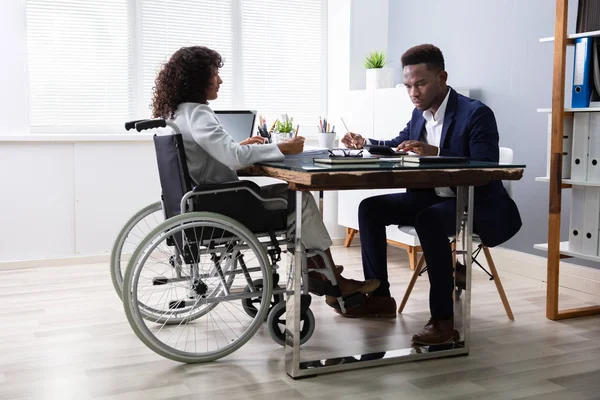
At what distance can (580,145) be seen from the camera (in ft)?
10.2

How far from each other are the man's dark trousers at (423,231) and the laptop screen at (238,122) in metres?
0.66

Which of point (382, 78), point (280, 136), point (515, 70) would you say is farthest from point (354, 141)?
point (382, 78)

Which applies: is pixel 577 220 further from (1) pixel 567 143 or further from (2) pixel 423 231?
(2) pixel 423 231

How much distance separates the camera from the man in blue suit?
2736 millimetres

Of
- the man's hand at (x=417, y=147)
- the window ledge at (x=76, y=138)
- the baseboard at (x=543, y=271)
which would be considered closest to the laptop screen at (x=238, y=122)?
the man's hand at (x=417, y=147)

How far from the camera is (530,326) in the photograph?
3049 mm

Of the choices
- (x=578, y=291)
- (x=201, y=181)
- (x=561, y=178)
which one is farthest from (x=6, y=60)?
(x=578, y=291)

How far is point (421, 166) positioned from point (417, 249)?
1988 mm

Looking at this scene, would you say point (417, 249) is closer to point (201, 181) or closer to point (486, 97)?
point (486, 97)

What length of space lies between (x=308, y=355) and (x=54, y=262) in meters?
2.26

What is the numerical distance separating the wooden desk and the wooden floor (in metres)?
0.05

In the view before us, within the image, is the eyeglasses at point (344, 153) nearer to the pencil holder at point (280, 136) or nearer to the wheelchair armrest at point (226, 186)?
the wheelchair armrest at point (226, 186)

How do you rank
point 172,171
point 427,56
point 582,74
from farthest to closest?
point 582,74, point 427,56, point 172,171

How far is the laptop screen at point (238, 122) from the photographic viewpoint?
330 centimetres
